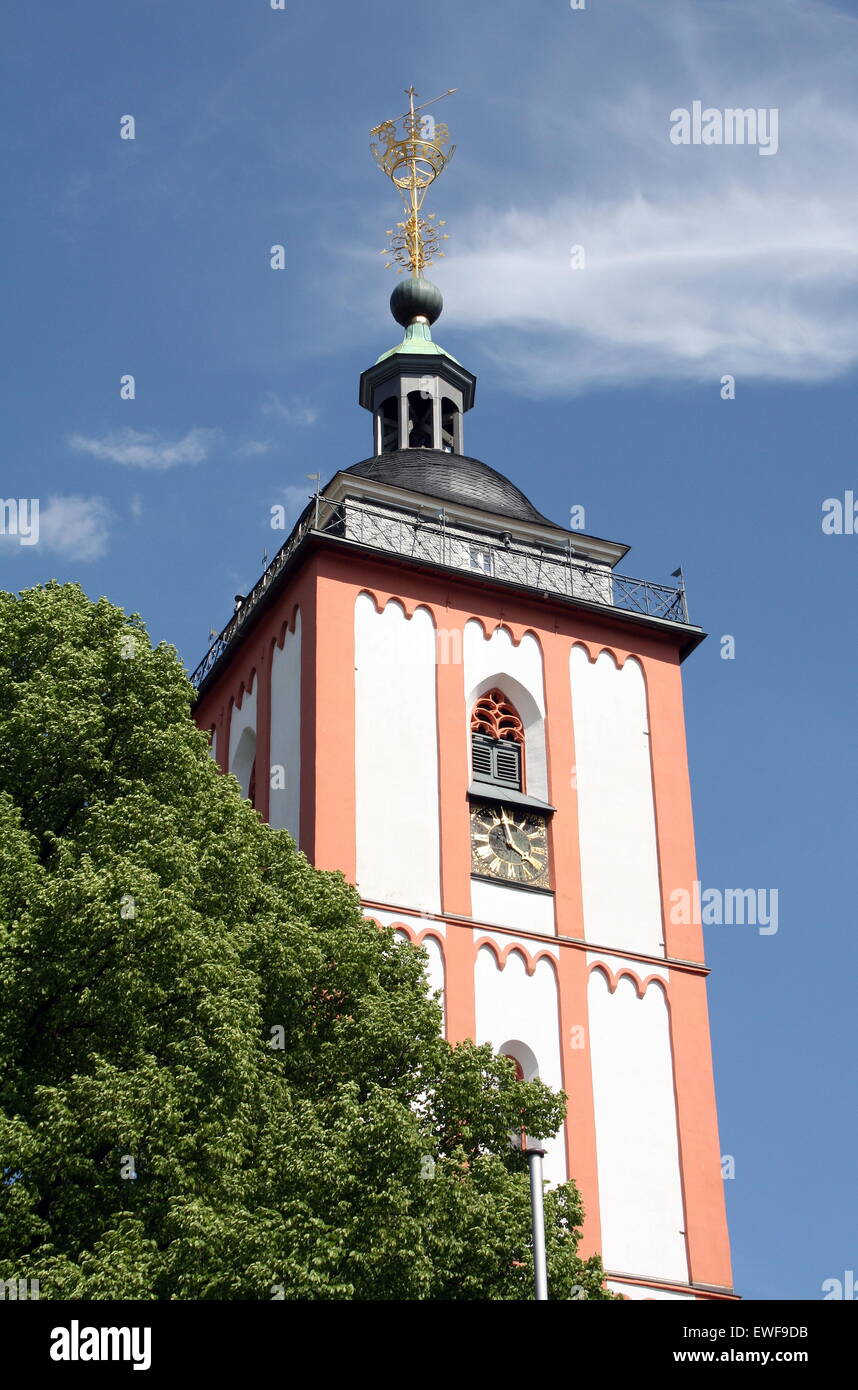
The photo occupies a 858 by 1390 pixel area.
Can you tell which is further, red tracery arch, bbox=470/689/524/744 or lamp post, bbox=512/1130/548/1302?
red tracery arch, bbox=470/689/524/744

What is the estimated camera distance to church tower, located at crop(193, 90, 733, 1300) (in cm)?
2519

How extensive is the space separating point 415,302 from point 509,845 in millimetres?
14488

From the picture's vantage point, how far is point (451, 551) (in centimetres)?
2900

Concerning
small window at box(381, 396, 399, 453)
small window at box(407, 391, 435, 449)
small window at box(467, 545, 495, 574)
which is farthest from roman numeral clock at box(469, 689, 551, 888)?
small window at box(381, 396, 399, 453)

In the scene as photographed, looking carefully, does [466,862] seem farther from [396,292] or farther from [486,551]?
[396,292]

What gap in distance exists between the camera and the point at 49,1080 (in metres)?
16.4

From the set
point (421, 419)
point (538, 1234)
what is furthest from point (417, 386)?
point (538, 1234)

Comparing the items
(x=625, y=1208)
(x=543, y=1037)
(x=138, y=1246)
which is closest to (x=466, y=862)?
(x=543, y=1037)

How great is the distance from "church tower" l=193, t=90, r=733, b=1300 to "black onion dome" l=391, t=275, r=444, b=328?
7.39m

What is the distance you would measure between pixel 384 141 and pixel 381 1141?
2546 cm

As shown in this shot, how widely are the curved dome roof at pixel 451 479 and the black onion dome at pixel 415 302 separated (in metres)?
5.65

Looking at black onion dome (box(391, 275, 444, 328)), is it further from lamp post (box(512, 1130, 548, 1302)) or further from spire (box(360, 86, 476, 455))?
lamp post (box(512, 1130, 548, 1302))

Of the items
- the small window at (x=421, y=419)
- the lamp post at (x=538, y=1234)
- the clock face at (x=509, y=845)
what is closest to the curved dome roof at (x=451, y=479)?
the small window at (x=421, y=419)

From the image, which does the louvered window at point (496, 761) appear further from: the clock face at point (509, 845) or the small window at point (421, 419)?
the small window at point (421, 419)
